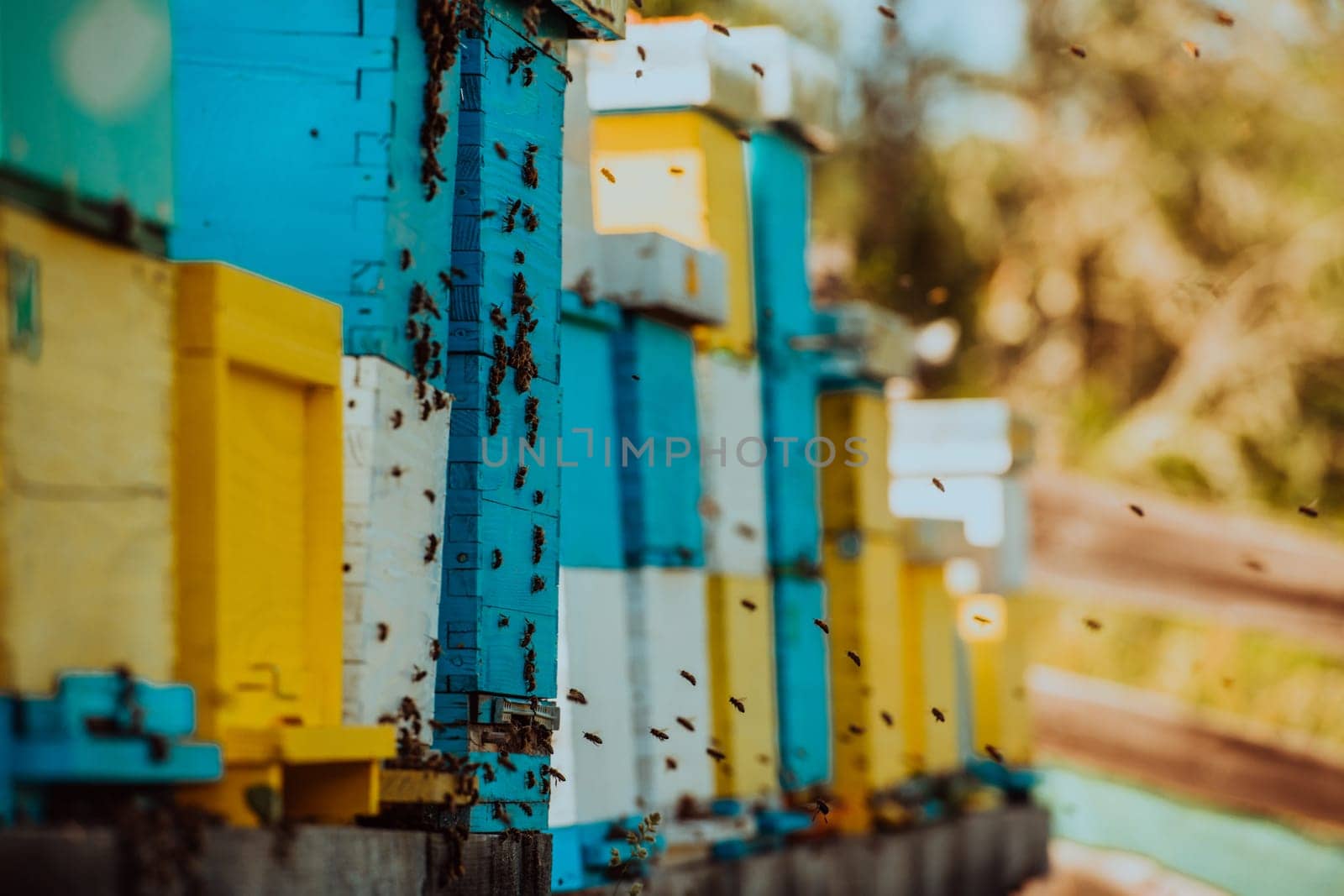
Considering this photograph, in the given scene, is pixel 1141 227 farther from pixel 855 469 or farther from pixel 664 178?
pixel 664 178

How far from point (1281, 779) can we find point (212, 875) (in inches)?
371

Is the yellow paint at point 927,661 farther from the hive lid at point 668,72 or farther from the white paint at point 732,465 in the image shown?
the hive lid at point 668,72

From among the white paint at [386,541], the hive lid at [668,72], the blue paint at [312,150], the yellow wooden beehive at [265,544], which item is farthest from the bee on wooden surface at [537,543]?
the hive lid at [668,72]

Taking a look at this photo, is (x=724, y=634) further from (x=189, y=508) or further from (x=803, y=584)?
(x=189, y=508)

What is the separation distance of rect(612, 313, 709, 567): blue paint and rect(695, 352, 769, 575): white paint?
0.24 metres

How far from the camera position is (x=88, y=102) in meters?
3.01

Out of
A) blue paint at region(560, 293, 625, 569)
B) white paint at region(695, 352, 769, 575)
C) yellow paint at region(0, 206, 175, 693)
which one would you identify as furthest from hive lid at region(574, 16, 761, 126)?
yellow paint at region(0, 206, 175, 693)

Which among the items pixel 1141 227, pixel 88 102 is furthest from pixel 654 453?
pixel 1141 227

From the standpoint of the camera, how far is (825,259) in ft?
39.7

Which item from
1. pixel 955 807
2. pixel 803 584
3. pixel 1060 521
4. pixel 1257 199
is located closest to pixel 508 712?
pixel 803 584

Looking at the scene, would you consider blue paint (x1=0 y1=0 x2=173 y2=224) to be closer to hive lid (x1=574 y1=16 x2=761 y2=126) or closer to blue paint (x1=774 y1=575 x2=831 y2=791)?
hive lid (x1=574 y1=16 x2=761 y2=126)

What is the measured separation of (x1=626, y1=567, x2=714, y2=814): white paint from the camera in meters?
6.22

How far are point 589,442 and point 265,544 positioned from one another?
2727 millimetres

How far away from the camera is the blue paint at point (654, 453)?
632 centimetres
